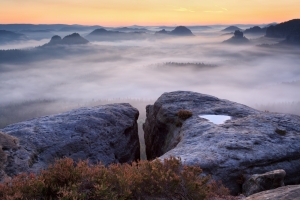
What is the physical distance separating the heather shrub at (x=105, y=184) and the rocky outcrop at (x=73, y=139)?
7.80 metres

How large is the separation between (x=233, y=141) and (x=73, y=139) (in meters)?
11.6

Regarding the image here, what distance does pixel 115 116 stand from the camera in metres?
24.7

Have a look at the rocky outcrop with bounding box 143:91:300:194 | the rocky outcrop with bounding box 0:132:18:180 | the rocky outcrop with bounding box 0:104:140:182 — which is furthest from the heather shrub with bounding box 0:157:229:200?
the rocky outcrop with bounding box 0:104:140:182

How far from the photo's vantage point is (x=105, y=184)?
24.7 feet

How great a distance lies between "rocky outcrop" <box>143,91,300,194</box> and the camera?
15.3 meters

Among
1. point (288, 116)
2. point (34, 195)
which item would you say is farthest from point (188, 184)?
point (288, 116)

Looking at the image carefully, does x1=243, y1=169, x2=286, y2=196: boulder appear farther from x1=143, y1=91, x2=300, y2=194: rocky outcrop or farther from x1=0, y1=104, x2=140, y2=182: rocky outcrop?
x1=0, y1=104, x2=140, y2=182: rocky outcrop

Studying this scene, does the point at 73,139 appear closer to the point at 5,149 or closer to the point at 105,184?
the point at 5,149

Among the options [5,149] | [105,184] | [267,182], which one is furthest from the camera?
[5,149]

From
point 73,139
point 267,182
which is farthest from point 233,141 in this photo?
point 73,139

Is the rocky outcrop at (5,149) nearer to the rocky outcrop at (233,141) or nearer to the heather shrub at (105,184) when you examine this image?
the heather shrub at (105,184)

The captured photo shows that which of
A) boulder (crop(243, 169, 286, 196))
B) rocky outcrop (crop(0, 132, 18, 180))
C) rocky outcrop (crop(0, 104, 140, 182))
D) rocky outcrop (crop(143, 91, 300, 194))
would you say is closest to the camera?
boulder (crop(243, 169, 286, 196))

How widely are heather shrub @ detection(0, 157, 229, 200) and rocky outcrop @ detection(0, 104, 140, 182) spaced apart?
25.6 ft

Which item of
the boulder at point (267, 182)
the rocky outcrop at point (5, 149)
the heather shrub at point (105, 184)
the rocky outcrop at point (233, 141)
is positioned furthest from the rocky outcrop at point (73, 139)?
the boulder at point (267, 182)
